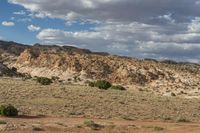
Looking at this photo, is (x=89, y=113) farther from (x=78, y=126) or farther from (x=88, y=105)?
(x=78, y=126)

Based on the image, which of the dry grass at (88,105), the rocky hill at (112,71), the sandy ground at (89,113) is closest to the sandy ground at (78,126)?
the sandy ground at (89,113)

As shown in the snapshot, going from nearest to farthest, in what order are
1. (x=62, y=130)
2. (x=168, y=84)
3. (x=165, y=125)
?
(x=62, y=130) < (x=165, y=125) < (x=168, y=84)

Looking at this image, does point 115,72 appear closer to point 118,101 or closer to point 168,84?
point 168,84

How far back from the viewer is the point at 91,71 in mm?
101438

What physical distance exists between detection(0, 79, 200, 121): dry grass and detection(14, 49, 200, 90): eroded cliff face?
42850 mm

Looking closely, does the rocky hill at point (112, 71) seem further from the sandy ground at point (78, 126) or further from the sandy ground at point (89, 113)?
the sandy ground at point (78, 126)

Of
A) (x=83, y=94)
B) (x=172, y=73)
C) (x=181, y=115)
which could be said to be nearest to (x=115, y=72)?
(x=172, y=73)

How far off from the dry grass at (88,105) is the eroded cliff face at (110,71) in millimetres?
42850

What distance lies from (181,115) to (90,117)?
920cm

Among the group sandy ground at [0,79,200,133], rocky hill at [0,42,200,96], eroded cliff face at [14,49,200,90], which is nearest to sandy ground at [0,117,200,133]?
sandy ground at [0,79,200,133]

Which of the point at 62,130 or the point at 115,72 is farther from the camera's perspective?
the point at 115,72

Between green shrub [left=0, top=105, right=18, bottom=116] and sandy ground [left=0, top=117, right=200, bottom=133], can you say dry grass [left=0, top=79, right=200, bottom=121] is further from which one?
sandy ground [left=0, top=117, right=200, bottom=133]

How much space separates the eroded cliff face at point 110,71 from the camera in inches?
3728

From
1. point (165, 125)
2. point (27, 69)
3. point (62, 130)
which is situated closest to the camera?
point (62, 130)
